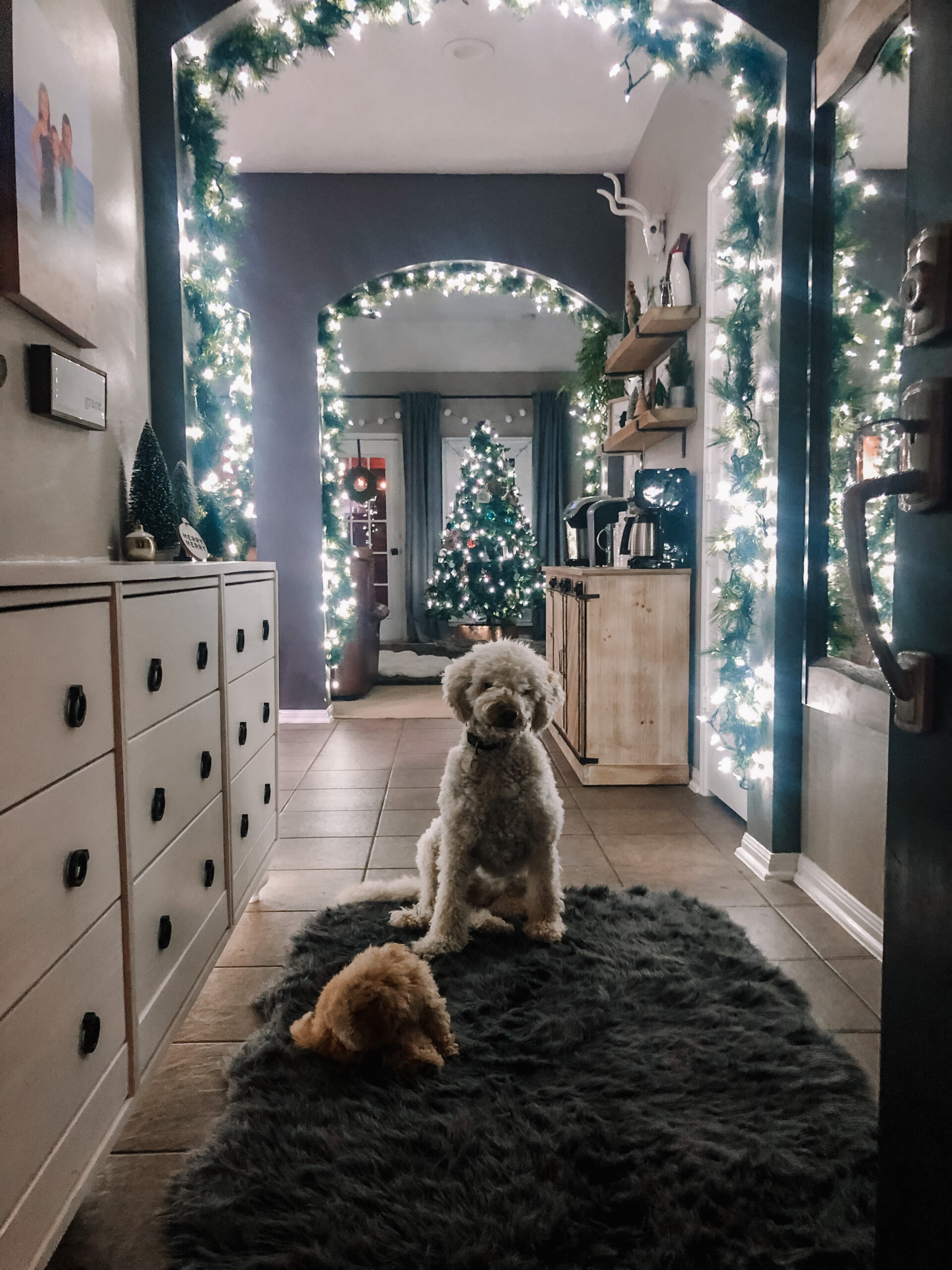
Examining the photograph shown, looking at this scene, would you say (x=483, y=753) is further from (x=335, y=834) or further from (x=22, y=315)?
(x=22, y=315)

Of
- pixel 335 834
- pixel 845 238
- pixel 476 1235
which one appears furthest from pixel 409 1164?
pixel 845 238

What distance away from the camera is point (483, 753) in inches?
81.9

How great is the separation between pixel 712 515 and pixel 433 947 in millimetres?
2286

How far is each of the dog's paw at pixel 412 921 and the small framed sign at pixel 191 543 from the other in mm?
1150

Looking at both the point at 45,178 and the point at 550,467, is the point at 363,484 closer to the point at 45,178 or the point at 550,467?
the point at 550,467

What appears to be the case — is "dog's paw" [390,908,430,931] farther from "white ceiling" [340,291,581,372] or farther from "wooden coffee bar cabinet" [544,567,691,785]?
"white ceiling" [340,291,581,372]

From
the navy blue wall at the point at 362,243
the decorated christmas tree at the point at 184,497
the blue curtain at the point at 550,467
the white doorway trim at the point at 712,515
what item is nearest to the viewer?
the decorated christmas tree at the point at 184,497

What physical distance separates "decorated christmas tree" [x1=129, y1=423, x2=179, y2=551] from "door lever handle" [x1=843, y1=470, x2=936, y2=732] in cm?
192

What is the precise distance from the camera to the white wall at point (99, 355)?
1.70m

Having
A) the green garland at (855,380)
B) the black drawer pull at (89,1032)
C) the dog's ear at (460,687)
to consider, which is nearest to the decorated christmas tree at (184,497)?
the dog's ear at (460,687)

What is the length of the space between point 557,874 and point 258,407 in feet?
13.0

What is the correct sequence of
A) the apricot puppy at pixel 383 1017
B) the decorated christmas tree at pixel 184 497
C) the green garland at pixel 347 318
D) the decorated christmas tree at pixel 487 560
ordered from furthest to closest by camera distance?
the decorated christmas tree at pixel 487 560
the green garland at pixel 347 318
the decorated christmas tree at pixel 184 497
the apricot puppy at pixel 383 1017

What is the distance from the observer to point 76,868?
1131 millimetres

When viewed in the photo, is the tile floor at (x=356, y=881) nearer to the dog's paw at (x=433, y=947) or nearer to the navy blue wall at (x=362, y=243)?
the dog's paw at (x=433, y=947)
